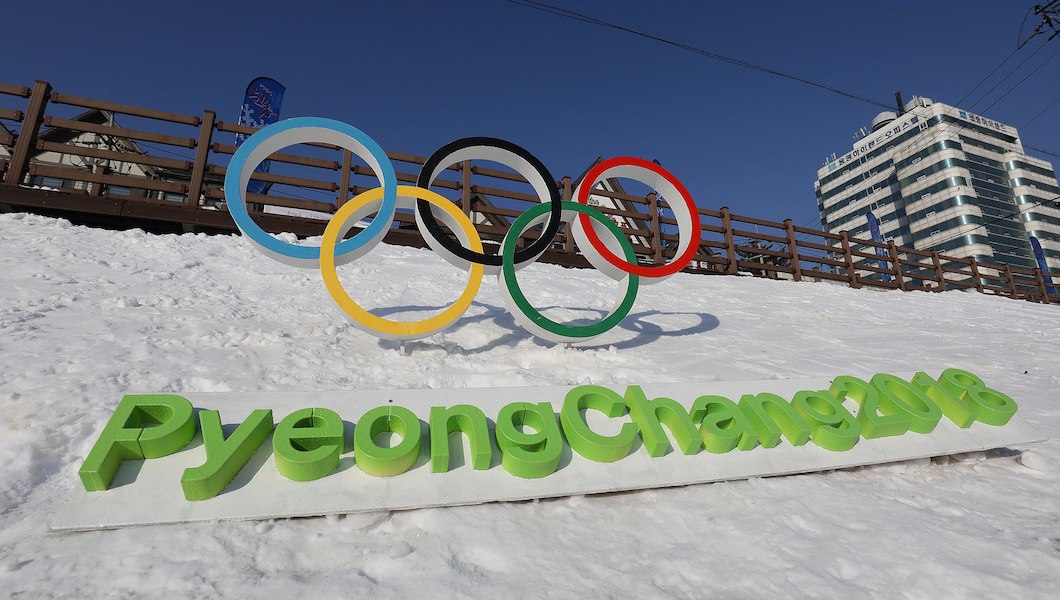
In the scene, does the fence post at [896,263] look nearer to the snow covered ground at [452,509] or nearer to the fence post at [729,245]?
the fence post at [729,245]

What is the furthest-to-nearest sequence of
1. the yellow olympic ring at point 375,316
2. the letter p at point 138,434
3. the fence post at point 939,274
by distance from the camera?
the fence post at point 939,274 < the yellow olympic ring at point 375,316 < the letter p at point 138,434

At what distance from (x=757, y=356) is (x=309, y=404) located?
13.4ft

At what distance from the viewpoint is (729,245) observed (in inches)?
399

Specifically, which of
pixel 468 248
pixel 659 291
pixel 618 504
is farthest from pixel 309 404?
pixel 659 291

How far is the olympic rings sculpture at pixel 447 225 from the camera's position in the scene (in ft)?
12.3

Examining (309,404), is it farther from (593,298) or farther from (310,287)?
(593,298)

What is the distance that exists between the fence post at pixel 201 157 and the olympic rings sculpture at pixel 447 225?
12.2 ft

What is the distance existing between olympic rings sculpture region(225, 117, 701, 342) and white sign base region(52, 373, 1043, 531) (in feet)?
3.68

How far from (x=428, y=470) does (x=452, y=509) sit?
9.5 inches

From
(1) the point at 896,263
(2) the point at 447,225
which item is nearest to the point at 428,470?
(2) the point at 447,225

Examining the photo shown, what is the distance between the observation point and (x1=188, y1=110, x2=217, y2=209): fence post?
22.7ft

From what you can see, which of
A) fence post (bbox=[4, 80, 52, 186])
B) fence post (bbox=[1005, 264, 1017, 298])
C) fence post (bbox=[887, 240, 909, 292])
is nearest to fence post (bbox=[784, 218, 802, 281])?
fence post (bbox=[887, 240, 909, 292])

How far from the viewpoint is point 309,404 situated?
260 centimetres

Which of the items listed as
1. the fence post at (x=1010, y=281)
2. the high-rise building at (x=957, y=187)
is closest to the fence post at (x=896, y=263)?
the fence post at (x=1010, y=281)
